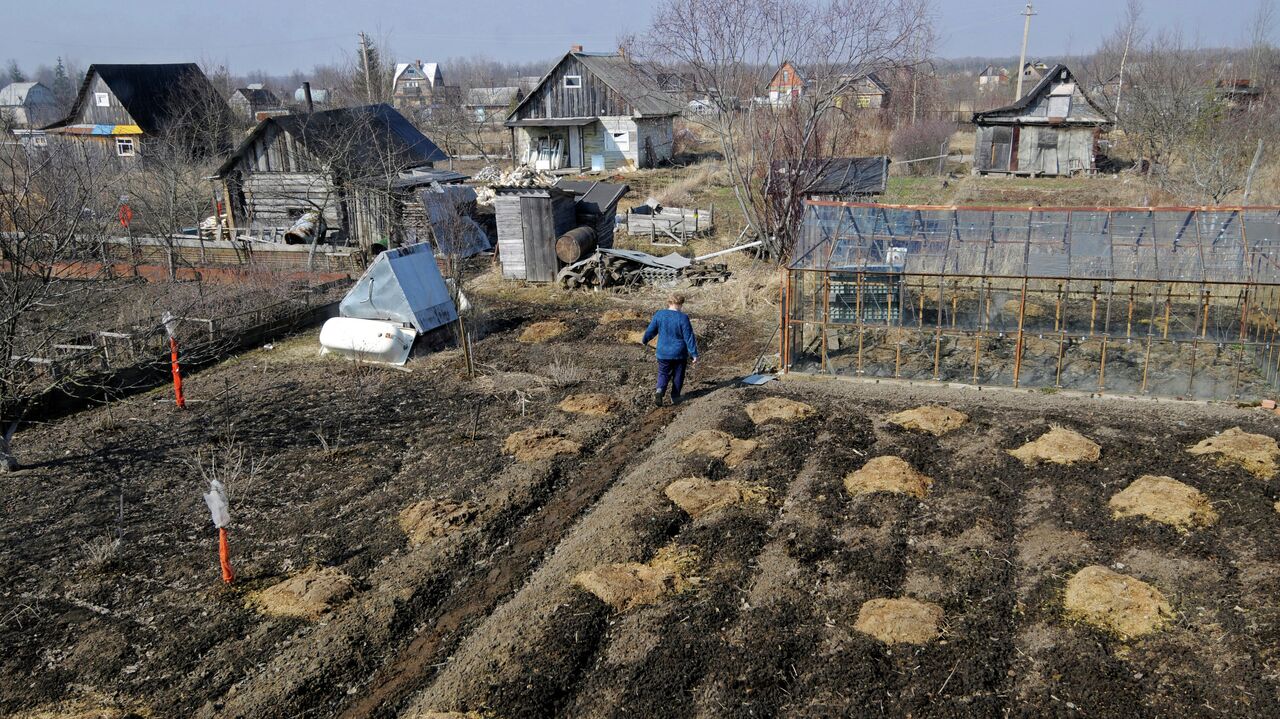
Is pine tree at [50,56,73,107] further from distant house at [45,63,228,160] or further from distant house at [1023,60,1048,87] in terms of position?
distant house at [1023,60,1048,87]

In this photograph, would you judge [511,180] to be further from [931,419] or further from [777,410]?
[931,419]

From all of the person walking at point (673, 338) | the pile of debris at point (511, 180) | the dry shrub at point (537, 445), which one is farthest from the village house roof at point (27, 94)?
the person walking at point (673, 338)

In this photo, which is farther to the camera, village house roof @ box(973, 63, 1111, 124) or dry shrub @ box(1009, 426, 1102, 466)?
village house roof @ box(973, 63, 1111, 124)

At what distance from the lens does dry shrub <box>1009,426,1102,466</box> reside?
9797 millimetres

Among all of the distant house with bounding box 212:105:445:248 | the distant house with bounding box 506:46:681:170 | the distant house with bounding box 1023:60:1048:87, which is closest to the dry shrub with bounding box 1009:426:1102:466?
the distant house with bounding box 212:105:445:248

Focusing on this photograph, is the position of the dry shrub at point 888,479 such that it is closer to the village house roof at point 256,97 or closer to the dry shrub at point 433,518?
the dry shrub at point 433,518

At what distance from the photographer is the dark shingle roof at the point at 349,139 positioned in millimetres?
22906

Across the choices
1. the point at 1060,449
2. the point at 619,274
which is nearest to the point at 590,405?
the point at 1060,449

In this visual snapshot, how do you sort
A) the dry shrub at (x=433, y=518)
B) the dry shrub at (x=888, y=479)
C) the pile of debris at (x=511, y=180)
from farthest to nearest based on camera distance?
the pile of debris at (x=511, y=180) < the dry shrub at (x=888, y=479) < the dry shrub at (x=433, y=518)

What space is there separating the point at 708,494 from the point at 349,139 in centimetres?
1707

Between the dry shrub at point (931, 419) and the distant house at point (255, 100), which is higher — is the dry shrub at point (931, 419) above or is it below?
below

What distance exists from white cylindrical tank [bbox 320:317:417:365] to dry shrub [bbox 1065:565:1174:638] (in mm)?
10271

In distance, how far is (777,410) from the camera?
1159 centimetres

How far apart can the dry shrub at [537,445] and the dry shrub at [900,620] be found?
462 centimetres
